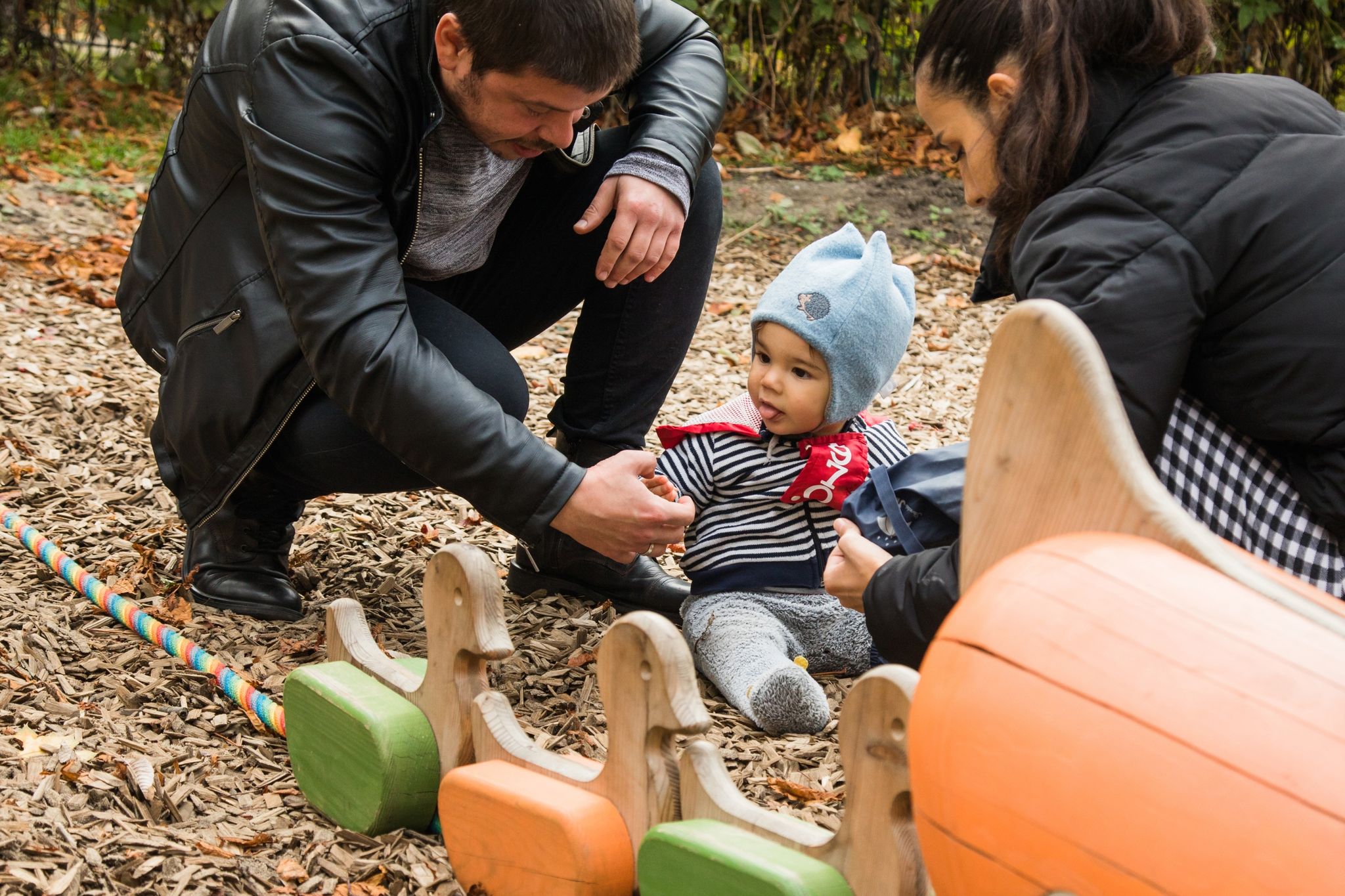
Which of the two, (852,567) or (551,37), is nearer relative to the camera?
(852,567)

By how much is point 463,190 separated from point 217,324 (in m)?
0.54

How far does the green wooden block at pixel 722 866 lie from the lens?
1365 millimetres

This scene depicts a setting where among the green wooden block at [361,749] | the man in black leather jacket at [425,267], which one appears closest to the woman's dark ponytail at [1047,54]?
the man in black leather jacket at [425,267]

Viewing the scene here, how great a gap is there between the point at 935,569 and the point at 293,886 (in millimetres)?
988

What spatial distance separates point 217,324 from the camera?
238 cm

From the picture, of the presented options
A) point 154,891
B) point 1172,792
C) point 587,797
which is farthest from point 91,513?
point 1172,792

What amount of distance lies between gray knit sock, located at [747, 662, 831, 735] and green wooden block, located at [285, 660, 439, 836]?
604 mm

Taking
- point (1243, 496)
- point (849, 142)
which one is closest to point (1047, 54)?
point (1243, 496)

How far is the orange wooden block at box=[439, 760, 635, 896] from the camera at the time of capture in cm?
156

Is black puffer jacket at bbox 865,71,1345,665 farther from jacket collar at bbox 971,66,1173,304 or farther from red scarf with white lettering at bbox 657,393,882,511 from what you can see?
red scarf with white lettering at bbox 657,393,882,511

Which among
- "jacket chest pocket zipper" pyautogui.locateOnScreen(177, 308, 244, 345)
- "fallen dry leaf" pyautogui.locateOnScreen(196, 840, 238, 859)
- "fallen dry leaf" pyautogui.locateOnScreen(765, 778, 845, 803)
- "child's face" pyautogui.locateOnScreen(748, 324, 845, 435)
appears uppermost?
"child's face" pyautogui.locateOnScreen(748, 324, 845, 435)

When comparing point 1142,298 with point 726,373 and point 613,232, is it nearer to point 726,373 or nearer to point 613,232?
point 613,232

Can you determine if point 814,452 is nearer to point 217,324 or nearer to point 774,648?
point 774,648

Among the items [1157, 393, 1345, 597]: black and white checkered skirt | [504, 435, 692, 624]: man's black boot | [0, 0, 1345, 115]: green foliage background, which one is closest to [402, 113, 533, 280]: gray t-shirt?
[504, 435, 692, 624]: man's black boot
